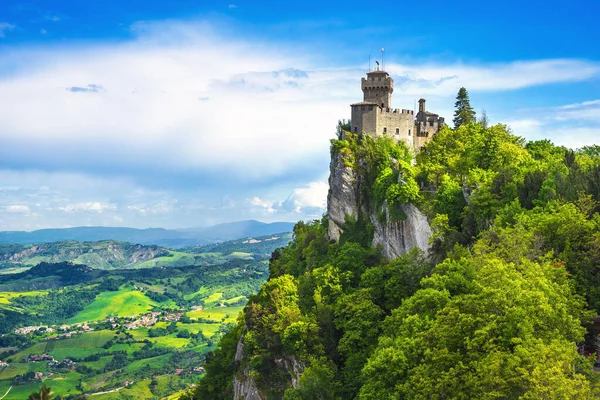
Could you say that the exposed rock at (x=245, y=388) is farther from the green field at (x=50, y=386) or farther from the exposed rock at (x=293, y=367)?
the green field at (x=50, y=386)

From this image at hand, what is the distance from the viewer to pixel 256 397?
70.9 m

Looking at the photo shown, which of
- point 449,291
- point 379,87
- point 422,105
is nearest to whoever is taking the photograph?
point 449,291

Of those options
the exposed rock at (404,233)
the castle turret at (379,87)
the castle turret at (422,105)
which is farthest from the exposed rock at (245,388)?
the castle turret at (422,105)

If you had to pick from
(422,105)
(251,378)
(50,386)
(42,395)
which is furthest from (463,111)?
(50,386)

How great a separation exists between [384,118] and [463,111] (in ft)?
64.2

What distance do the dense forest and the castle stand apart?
2.22m

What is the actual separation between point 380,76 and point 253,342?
4092 centimetres

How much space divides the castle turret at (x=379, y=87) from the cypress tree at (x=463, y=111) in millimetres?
15396

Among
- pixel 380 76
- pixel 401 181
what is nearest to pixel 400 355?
pixel 401 181

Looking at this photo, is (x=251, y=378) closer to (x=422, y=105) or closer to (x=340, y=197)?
(x=340, y=197)

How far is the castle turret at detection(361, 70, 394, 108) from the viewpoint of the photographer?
8652 centimetres

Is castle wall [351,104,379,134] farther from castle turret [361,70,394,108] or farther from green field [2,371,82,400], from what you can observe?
green field [2,371,82,400]

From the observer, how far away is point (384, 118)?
83875 millimetres

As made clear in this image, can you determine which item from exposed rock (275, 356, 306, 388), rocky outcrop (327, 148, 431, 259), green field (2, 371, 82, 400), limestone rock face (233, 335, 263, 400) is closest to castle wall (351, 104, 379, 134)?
rocky outcrop (327, 148, 431, 259)
